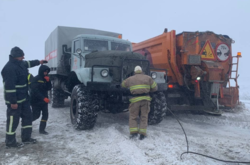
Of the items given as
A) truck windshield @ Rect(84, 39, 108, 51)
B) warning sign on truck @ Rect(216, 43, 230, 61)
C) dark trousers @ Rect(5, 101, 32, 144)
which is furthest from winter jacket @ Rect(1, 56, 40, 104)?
warning sign on truck @ Rect(216, 43, 230, 61)

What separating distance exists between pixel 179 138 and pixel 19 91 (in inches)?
Answer: 132

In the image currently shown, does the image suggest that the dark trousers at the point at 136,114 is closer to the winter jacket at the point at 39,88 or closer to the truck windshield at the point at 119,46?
the winter jacket at the point at 39,88

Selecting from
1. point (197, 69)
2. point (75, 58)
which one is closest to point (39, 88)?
point (75, 58)

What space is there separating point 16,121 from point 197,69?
16.4 ft

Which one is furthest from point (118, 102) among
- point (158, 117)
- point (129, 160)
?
point (129, 160)

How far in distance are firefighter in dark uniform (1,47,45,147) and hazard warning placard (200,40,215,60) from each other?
16.7 ft

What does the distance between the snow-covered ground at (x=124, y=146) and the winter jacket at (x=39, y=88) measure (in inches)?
30.5

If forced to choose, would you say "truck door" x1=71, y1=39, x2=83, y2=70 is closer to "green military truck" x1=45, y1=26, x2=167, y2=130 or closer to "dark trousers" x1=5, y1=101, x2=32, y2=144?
"green military truck" x1=45, y1=26, x2=167, y2=130

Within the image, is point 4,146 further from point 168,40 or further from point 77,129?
point 168,40

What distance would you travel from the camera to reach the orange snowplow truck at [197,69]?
6.58 m

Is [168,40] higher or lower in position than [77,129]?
higher

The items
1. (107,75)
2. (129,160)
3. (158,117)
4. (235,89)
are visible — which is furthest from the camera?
(235,89)

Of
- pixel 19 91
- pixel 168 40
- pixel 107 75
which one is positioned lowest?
pixel 19 91

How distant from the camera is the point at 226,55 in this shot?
7211 mm
